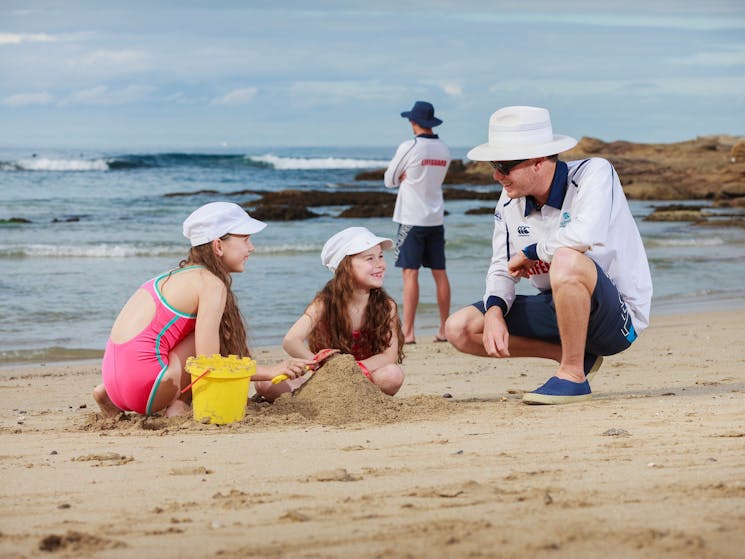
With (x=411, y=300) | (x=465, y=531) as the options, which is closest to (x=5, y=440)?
(x=465, y=531)

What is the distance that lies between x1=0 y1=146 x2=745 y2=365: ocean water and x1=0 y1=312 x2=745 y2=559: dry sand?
12.2 ft

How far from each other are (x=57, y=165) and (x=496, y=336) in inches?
1550

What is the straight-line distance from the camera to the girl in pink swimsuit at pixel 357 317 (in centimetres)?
506

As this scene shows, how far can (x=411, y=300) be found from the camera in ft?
27.6

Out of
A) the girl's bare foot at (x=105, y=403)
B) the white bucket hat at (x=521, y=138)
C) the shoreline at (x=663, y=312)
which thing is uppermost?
the white bucket hat at (x=521, y=138)

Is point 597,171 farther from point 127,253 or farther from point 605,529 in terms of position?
point 127,253

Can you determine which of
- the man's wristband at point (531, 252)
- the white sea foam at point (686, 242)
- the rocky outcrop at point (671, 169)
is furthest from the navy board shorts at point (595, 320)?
the rocky outcrop at point (671, 169)

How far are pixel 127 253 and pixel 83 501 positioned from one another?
1188cm

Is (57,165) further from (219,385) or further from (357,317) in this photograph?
(219,385)

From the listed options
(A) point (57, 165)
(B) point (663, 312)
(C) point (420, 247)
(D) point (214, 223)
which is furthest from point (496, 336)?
(A) point (57, 165)

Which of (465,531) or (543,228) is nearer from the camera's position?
(465,531)

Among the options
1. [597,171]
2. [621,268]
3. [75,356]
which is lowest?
[75,356]

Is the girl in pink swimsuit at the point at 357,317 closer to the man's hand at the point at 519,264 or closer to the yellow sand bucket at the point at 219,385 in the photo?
the yellow sand bucket at the point at 219,385

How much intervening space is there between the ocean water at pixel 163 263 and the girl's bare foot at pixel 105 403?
2.96m
